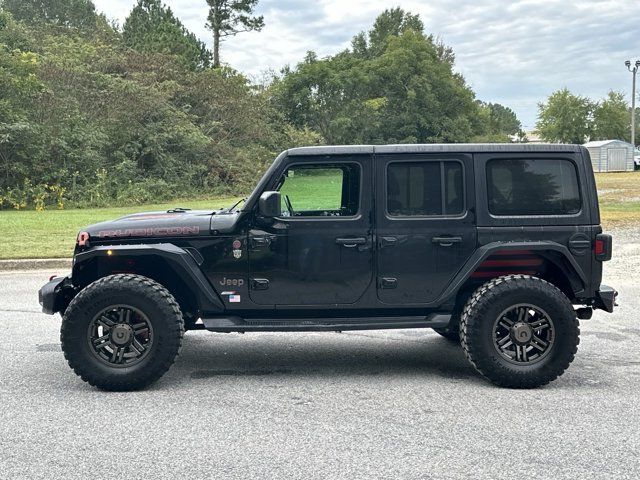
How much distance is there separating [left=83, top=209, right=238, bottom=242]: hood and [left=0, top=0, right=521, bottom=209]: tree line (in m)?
18.5

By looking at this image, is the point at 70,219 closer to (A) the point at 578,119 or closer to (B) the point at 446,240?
(B) the point at 446,240

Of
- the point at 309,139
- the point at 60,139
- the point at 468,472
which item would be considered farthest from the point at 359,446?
the point at 309,139

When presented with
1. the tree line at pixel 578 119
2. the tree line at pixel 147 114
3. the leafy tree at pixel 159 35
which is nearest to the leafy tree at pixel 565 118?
the tree line at pixel 578 119

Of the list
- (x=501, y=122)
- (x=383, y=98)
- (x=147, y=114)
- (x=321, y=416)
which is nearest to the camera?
(x=321, y=416)

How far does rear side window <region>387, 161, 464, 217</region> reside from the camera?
5250 mm

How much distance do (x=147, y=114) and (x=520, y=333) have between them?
25881mm

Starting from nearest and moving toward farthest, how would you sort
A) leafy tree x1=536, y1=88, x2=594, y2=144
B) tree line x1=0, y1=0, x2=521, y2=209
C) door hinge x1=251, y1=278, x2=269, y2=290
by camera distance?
door hinge x1=251, y1=278, x2=269, y2=290, tree line x1=0, y1=0, x2=521, y2=209, leafy tree x1=536, y1=88, x2=594, y2=144

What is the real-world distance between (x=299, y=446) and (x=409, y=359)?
7.35 ft

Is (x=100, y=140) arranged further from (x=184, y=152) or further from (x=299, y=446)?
(x=299, y=446)

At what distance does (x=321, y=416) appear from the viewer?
14.7ft

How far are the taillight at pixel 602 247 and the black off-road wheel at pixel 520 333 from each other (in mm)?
467

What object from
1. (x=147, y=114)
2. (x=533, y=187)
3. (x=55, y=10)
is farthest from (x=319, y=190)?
(x=55, y=10)

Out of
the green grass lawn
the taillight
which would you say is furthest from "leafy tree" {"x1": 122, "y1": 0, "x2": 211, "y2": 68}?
the taillight

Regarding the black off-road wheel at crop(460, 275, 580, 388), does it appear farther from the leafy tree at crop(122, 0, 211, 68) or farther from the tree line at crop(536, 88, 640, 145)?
the tree line at crop(536, 88, 640, 145)
